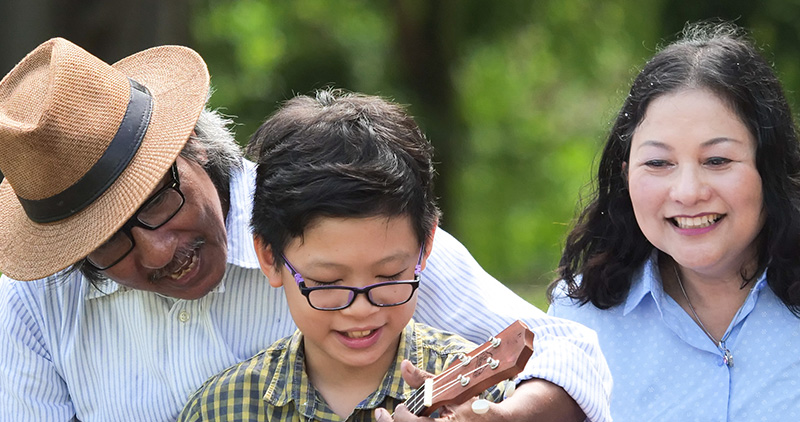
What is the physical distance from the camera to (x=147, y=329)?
3232 millimetres

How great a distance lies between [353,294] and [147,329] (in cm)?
93

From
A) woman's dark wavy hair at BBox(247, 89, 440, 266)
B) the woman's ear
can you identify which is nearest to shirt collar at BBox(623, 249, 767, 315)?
the woman's ear

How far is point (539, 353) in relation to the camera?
2850 millimetres

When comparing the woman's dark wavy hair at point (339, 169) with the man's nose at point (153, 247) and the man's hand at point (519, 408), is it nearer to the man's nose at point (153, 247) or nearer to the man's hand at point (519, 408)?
the man's nose at point (153, 247)

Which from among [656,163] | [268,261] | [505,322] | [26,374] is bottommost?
[26,374]

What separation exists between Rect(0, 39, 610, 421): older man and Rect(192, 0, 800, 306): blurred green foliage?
4.07 meters

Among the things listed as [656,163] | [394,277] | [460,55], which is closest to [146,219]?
[394,277]

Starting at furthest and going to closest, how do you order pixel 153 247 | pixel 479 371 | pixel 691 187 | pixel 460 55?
1. pixel 460 55
2. pixel 691 187
3. pixel 153 247
4. pixel 479 371

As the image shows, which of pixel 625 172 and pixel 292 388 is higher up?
pixel 625 172

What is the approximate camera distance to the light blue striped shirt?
10.3 feet

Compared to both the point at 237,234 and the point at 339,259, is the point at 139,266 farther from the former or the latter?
the point at 339,259

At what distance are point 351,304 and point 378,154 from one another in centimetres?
39

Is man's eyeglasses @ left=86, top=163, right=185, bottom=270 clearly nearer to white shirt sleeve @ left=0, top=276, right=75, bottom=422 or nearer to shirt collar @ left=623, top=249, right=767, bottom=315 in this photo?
white shirt sleeve @ left=0, top=276, right=75, bottom=422

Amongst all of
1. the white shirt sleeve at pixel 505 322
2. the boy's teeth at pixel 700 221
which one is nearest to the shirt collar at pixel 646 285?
the boy's teeth at pixel 700 221
